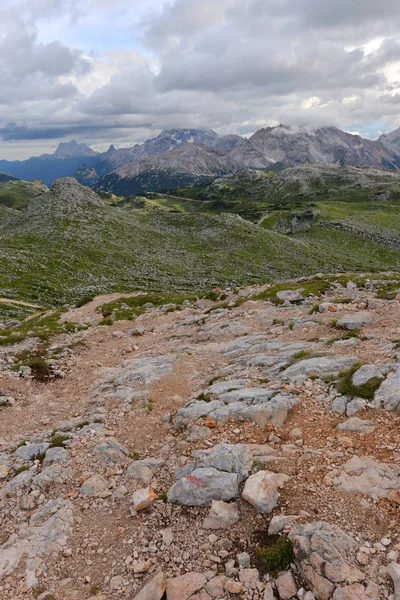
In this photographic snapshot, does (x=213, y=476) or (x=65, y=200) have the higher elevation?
(x=65, y=200)

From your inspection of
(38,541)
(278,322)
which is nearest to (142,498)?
(38,541)

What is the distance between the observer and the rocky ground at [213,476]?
750 cm

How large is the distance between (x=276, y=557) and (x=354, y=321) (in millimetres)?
15581

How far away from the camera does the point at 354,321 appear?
66.7 ft

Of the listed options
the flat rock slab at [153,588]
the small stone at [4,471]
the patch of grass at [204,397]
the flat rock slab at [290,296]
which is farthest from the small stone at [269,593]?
the flat rock slab at [290,296]

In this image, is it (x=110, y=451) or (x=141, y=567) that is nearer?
(x=141, y=567)

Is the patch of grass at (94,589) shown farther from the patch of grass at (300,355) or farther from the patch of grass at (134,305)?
the patch of grass at (134,305)

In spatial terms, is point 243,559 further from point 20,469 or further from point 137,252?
point 137,252

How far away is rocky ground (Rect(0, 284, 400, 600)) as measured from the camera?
750cm

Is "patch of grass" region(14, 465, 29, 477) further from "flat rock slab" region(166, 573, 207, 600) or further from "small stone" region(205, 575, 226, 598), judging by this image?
"small stone" region(205, 575, 226, 598)

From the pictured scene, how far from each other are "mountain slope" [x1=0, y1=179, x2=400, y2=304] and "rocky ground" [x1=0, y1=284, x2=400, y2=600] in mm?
58737

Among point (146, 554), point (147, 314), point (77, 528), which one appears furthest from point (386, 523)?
point (147, 314)

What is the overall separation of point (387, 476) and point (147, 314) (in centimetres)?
2898

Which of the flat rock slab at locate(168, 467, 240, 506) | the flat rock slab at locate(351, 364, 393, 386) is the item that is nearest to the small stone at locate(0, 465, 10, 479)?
the flat rock slab at locate(168, 467, 240, 506)
